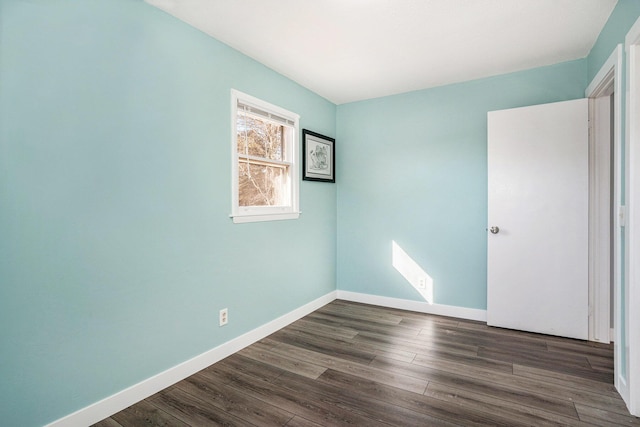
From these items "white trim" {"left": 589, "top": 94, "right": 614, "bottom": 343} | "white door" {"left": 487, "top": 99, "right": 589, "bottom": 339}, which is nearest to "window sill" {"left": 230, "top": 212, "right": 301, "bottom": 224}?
"white door" {"left": 487, "top": 99, "right": 589, "bottom": 339}

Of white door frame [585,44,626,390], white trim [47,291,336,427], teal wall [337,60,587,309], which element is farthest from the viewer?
teal wall [337,60,587,309]

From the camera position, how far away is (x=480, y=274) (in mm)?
3332

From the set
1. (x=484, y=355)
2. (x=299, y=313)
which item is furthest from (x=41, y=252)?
(x=484, y=355)

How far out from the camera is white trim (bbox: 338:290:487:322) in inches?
132

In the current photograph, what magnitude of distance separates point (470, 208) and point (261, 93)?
2.38 m

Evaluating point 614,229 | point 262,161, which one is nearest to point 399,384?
point 262,161

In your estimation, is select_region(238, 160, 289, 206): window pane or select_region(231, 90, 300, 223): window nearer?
select_region(231, 90, 300, 223): window

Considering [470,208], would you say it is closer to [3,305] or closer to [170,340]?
[170,340]

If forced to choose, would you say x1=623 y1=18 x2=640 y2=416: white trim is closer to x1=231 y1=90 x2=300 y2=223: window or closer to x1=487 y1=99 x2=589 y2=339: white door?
x1=487 y1=99 x2=589 y2=339: white door

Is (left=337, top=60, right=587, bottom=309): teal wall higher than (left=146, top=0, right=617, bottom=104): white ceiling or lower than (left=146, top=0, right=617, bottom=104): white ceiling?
lower

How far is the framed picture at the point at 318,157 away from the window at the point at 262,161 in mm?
Answer: 164

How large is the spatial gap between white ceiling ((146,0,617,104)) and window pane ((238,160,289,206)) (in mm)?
952

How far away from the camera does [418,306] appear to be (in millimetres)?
3641

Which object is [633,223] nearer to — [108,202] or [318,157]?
[318,157]
